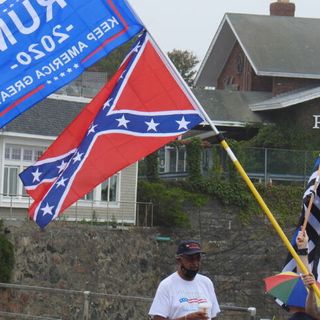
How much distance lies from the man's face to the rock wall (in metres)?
15.2

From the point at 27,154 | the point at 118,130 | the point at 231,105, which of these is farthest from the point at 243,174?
the point at 231,105

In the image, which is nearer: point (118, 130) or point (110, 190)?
point (118, 130)

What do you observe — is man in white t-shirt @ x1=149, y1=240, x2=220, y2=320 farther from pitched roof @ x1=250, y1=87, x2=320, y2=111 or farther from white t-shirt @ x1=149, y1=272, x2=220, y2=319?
pitched roof @ x1=250, y1=87, x2=320, y2=111

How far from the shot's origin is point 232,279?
3177 cm

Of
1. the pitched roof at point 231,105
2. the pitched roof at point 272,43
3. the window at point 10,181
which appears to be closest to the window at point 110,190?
the window at point 10,181

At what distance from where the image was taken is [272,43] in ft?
141

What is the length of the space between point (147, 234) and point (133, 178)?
2463 mm

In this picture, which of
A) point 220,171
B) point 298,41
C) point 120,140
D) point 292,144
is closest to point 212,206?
point 220,171

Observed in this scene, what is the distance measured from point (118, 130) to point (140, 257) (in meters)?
21.3

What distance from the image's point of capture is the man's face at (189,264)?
8148 mm

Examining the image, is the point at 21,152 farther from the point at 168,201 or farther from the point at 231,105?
the point at 231,105

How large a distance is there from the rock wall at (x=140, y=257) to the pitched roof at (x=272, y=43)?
10027 millimetres

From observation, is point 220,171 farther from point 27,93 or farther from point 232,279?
point 27,93

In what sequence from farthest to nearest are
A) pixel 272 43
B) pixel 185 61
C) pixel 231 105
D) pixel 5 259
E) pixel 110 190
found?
pixel 185 61 < pixel 272 43 < pixel 231 105 < pixel 110 190 < pixel 5 259
